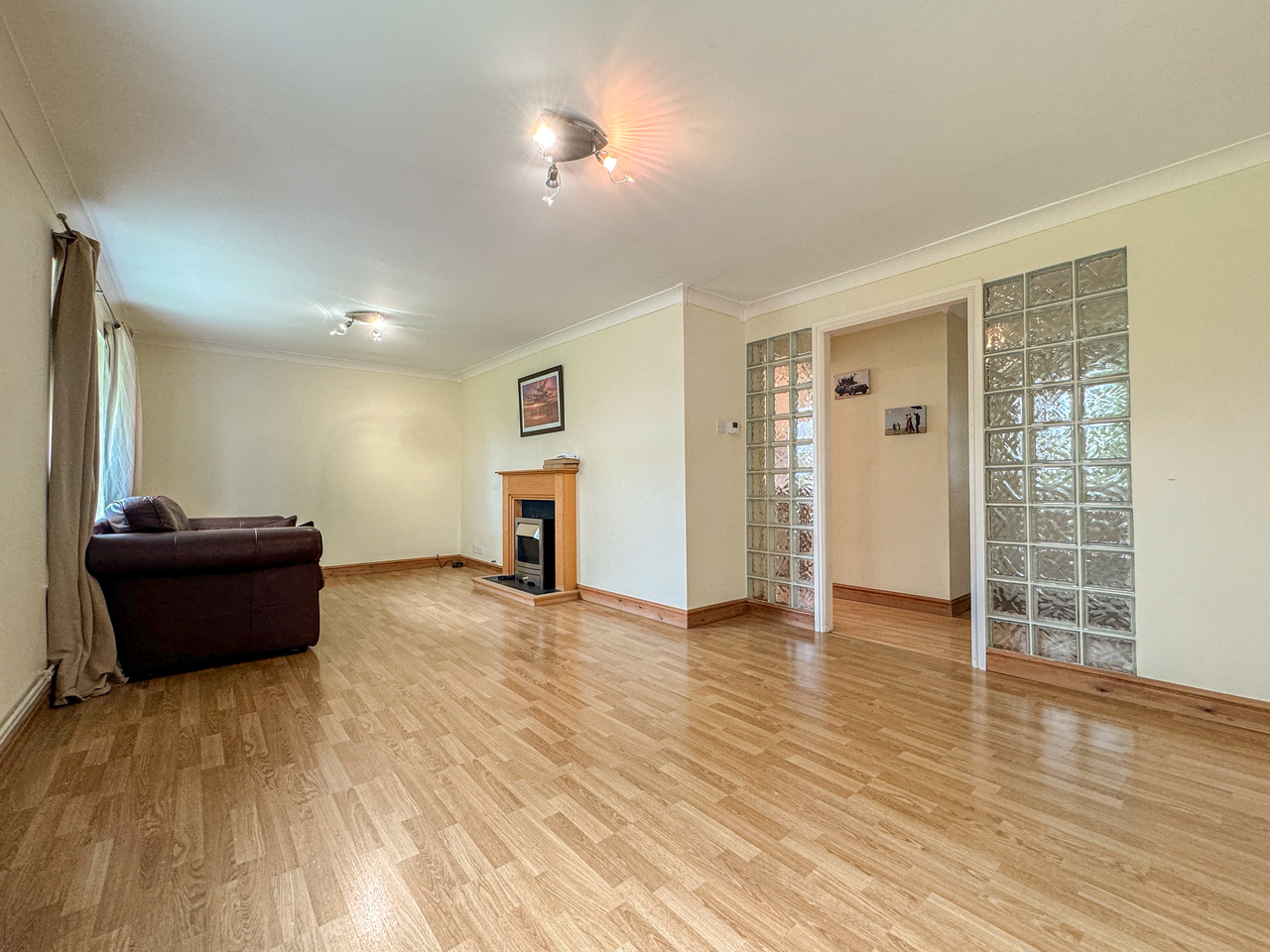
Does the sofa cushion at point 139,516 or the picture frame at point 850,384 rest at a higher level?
the picture frame at point 850,384

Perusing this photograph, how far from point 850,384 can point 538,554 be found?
11.3 ft

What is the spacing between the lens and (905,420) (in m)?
4.54

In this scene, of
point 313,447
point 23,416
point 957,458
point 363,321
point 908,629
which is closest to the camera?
point 23,416

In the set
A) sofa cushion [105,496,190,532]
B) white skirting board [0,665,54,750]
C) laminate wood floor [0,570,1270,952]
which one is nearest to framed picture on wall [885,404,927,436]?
laminate wood floor [0,570,1270,952]

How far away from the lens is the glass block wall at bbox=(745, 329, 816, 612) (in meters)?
4.00

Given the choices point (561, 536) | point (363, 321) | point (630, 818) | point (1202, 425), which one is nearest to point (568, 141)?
point (630, 818)

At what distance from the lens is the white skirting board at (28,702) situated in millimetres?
2029

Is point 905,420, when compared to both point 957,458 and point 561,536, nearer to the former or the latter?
point 957,458

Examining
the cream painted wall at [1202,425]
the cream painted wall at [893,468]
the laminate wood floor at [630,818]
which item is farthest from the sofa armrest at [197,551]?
the cream painted wall at [1202,425]

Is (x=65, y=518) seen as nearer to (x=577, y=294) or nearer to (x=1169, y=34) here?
(x=577, y=294)

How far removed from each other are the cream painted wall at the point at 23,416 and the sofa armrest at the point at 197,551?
0.92 ft

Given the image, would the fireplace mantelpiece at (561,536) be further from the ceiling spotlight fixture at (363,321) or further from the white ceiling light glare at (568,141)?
the white ceiling light glare at (568,141)

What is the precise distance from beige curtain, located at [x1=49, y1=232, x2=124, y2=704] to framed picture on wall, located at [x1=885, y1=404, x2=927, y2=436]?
5.42 metres

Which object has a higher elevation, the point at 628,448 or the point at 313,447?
the point at 313,447
